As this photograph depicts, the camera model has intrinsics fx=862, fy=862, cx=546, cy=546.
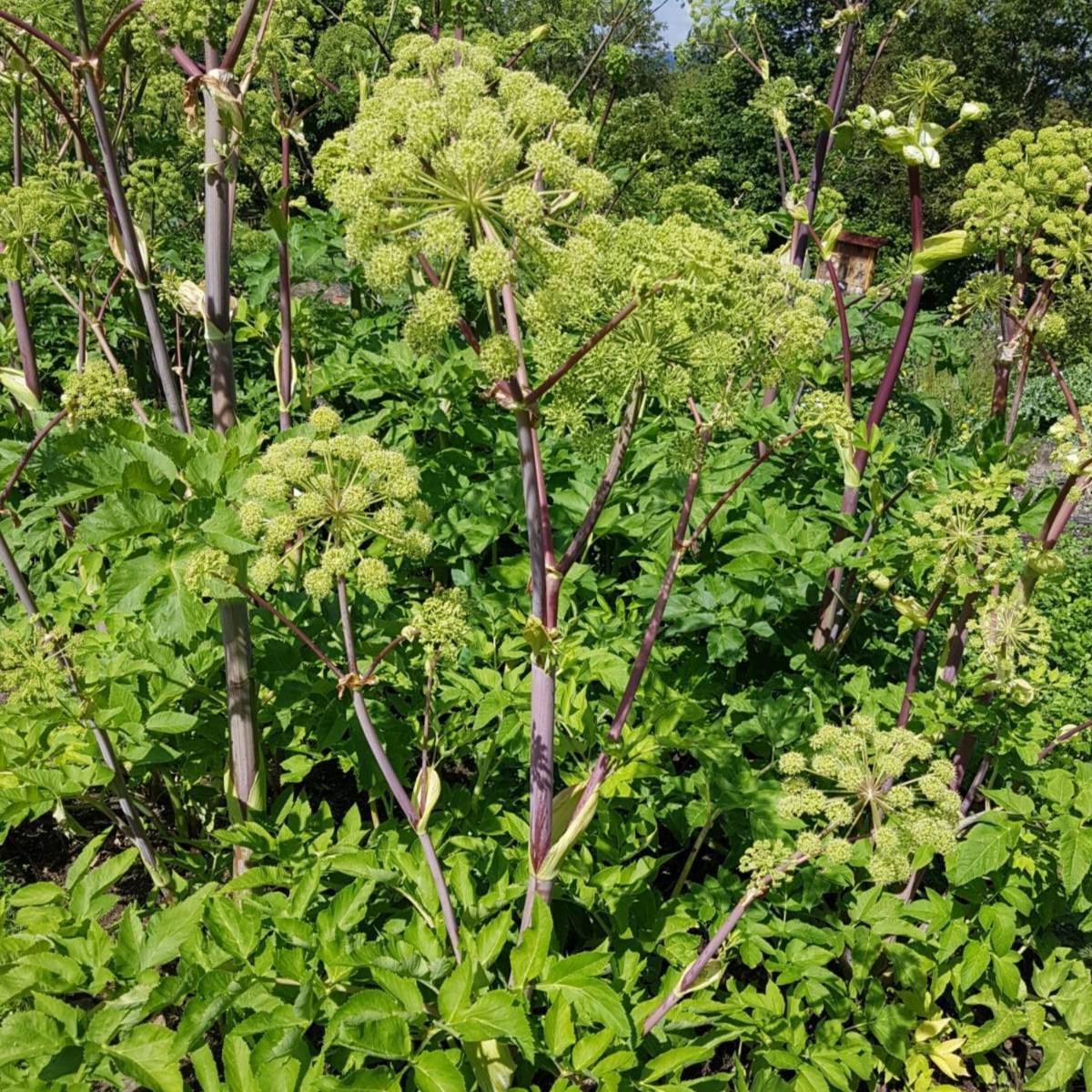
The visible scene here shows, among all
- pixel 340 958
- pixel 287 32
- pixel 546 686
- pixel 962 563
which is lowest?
pixel 340 958

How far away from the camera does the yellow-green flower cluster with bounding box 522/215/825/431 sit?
1.57 metres

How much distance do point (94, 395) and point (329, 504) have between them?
0.88 metres

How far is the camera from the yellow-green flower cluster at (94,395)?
2.27 m

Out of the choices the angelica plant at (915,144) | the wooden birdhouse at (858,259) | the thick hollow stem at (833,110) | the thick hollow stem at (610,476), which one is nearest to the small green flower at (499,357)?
the thick hollow stem at (610,476)

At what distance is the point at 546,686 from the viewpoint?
6.05 ft

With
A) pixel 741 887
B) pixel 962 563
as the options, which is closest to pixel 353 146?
pixel 962 563

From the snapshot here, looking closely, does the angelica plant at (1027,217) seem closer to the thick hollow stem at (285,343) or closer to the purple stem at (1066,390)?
the purple stem at (1066,390)

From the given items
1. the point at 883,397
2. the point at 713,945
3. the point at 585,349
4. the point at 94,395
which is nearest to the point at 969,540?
the point at 883,397

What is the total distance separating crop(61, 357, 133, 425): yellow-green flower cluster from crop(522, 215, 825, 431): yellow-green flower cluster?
4.08 ft

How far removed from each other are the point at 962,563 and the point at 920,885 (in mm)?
1314

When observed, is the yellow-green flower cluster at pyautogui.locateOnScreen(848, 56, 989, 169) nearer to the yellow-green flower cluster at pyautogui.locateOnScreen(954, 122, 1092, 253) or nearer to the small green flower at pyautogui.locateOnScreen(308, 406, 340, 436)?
the yellow-green flower cluster at pyautogui.locateOnScreen(954, 122, 1092, 253)

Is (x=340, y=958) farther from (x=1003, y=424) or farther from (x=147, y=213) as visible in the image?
(x=147, y=213)

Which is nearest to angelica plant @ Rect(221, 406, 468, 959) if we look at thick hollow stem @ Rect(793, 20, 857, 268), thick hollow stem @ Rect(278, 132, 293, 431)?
thick hollow stem @ Rect(278, 132, 293, 431)

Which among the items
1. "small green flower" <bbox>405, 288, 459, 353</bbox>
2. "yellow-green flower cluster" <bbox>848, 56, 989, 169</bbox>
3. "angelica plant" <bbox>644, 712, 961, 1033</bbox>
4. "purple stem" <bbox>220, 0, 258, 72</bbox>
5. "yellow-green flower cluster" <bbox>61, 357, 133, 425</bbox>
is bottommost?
"angelica plant" <bbox>644, 712, 961, 1033</bbox>
